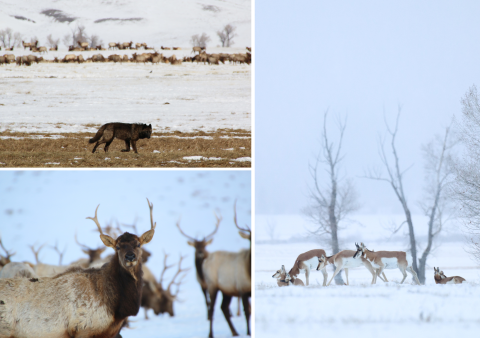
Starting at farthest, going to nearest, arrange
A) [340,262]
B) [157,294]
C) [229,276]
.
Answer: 1. [340,262]
2. [157,294]
3. [229,276]

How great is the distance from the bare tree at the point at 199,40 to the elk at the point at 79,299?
28.0m

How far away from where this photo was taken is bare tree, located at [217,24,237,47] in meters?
28.2

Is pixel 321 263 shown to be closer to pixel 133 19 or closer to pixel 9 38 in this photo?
pixel 133 19

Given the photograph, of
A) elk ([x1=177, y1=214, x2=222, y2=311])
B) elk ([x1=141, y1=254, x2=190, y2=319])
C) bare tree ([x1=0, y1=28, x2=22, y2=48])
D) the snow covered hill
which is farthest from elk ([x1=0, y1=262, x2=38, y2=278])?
bare tree ([x1=0, y1=28, x2=22, y2=48])

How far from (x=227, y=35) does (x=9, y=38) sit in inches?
555

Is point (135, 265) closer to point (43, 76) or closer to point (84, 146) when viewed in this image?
point (84, 146)

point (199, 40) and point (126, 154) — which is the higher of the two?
point (199, 40)

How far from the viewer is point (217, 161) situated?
1323 centimetres

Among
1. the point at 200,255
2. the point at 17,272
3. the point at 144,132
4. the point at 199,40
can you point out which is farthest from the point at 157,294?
the point at 199,40

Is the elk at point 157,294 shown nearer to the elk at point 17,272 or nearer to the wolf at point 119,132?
the elk at point 17,272

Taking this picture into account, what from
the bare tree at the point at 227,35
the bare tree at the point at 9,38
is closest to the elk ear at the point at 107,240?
Result: the bare tree at the point at 227,35

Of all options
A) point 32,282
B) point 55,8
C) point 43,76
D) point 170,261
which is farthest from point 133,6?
point 32,282

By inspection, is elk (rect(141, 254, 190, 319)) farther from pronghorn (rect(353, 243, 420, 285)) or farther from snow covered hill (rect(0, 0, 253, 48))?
snow covered hill (rect(0, 0, 253, 48))

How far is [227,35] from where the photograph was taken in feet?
95.2
